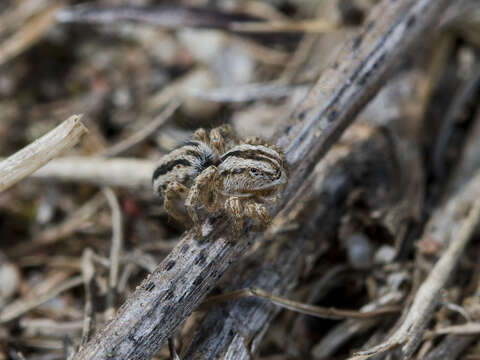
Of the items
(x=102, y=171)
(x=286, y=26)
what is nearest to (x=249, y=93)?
(x=286, y=26)

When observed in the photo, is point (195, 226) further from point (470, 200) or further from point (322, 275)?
point (470, 200)

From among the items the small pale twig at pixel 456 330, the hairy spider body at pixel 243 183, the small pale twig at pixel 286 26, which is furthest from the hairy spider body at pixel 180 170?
the small pale twig at pixel 286 26

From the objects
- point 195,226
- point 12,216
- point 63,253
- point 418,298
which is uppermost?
point 12,216

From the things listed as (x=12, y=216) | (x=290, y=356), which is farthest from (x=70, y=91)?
(x=290, y=356)

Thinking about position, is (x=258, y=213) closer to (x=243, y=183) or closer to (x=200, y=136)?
(x=243, y=183)

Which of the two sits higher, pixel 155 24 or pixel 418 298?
pixel 155 24

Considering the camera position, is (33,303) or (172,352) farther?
(33,303)

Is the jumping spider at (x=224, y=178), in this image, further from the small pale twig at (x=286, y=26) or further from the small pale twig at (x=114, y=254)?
the small pale twig at (x=286, y=26)
